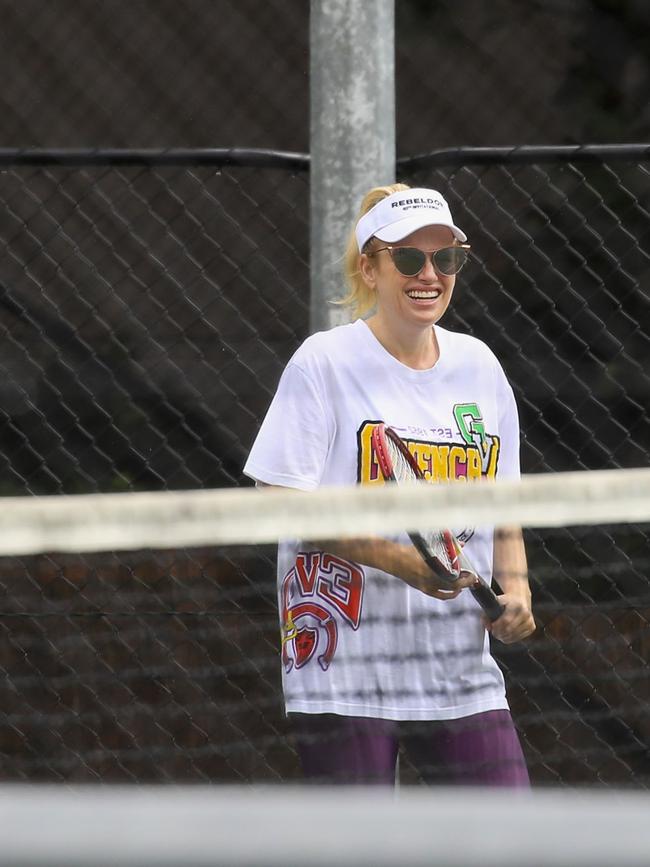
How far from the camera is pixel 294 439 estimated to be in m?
2.33

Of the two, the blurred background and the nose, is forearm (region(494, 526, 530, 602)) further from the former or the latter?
the blurred background

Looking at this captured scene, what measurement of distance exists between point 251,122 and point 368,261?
6.36 feet

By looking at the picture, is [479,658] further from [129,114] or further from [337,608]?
[129,114]

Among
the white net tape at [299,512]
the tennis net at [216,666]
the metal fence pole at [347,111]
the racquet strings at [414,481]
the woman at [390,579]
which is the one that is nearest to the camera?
the white net tape at [299,512]

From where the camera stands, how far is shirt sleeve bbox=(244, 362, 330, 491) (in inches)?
91.4

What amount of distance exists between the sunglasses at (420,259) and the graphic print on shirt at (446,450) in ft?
0.75

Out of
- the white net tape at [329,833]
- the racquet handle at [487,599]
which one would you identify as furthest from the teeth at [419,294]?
the white net tape at [329,833]

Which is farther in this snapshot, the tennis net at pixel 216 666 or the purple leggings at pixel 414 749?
the tennis net at pixel 216 666

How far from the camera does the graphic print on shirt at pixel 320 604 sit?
2348 mm

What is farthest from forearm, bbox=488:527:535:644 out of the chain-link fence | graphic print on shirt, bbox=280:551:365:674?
the chain-link fence

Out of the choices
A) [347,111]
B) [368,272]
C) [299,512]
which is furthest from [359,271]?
[299,512]

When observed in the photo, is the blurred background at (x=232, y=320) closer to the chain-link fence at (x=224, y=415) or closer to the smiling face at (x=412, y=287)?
the chain-link fence at (x=224, y=415)

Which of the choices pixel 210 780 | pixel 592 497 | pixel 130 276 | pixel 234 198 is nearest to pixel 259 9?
pixel 234 198

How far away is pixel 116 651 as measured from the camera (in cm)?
359
